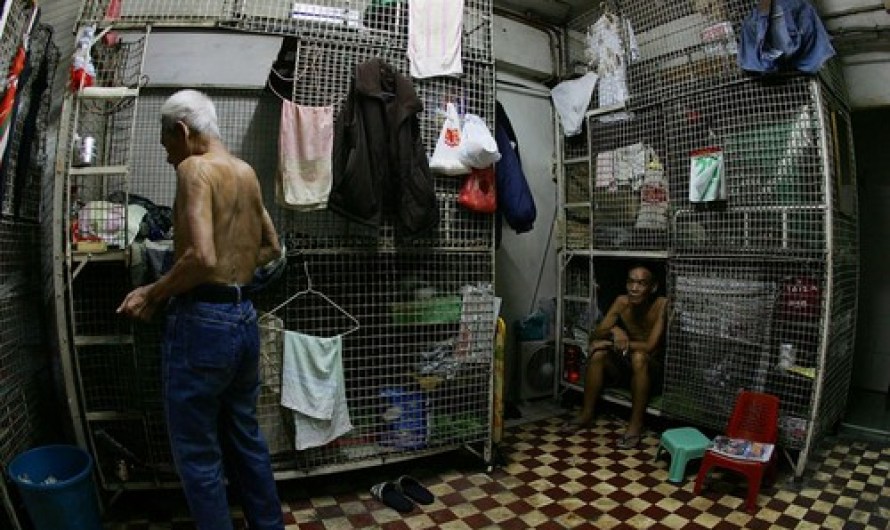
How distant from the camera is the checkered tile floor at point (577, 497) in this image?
2621 millimetres

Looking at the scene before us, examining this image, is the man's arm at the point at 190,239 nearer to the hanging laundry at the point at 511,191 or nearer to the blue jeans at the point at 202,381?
the blue jeans at the point at 202,381

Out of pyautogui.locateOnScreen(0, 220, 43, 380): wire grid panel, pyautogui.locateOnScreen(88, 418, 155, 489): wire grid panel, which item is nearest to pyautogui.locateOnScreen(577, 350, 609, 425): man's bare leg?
pyautogui.locateOnScreen(88, 418, 155, 489): wire grid panel

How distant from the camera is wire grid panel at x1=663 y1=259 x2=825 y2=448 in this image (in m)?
3.11

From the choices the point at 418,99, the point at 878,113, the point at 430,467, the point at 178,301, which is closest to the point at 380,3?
the point at 418,99

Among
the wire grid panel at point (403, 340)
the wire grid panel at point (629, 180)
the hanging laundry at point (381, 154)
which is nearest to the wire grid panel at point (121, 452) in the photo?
the wire grid panel at point (403, 340)

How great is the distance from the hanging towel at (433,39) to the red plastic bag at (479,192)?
0.67 metres

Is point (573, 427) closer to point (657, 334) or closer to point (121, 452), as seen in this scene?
point (657, 334)

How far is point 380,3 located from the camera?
303cm

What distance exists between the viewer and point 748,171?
10.8 feet

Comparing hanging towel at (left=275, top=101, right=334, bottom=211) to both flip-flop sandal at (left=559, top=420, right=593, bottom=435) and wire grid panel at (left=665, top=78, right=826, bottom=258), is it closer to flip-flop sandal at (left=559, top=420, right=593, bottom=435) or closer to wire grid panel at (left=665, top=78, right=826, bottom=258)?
wire grid panel at (left=665, top=78, right=826, bottom=258)

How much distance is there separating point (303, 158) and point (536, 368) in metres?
2.94

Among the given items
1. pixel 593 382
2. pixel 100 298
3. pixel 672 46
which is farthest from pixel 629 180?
pixel 100 298

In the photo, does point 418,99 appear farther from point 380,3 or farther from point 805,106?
point 805,106

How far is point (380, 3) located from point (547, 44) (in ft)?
7.72
